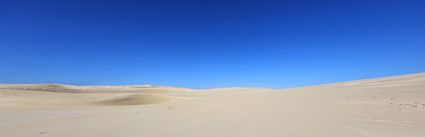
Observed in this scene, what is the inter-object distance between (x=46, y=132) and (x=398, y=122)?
757 centimetres

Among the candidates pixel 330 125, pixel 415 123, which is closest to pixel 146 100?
pixel 330 125

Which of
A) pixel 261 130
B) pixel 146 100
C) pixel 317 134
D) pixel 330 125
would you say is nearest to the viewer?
pixel 317 134

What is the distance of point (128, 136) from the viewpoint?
3887mm

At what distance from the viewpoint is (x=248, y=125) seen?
4.67 m

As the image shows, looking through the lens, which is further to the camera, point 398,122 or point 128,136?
point 398,122

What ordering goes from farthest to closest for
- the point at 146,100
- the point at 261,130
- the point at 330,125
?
the point at 146,100 < the point at 330,125 < the point at 261,130

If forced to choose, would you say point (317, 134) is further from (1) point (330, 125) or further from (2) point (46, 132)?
(2) point (46, 132)

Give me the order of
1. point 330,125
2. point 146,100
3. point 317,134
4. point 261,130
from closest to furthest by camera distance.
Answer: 1. point 317,134
2. point 261,130
3. point 330,125
4. point 146,100

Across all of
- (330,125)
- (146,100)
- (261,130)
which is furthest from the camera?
(146,100)

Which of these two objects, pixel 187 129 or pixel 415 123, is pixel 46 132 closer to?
pixel 187 129

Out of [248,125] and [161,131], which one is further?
[248,125]

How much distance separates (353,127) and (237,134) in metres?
2.43

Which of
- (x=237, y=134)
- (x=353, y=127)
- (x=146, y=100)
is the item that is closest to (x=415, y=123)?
(x=353, y=127)

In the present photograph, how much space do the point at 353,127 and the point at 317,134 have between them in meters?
1.11
